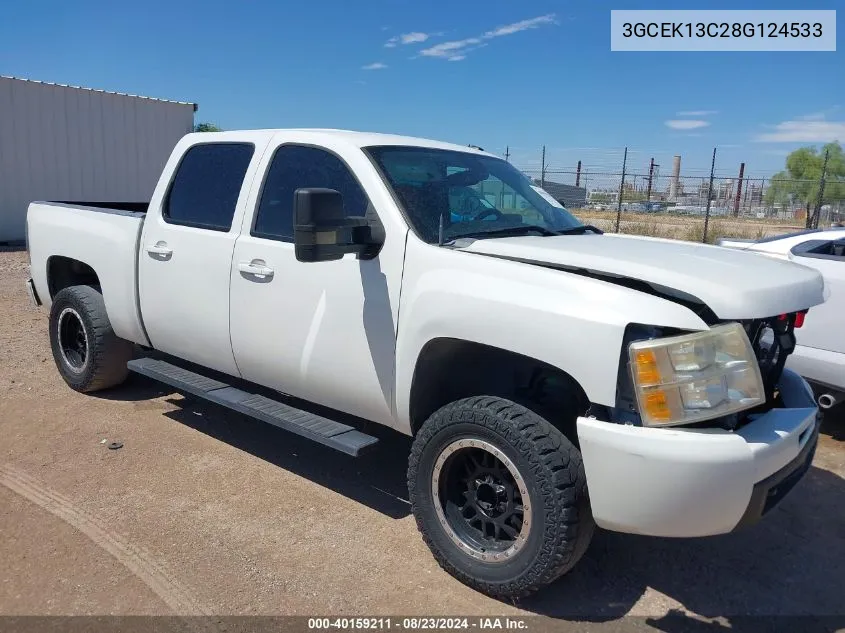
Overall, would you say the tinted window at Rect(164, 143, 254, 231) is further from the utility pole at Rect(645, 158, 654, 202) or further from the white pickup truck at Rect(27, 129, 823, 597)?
the utility pole at Rect(645, 158, 654, 202)

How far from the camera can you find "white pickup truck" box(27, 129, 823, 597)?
2.54 m

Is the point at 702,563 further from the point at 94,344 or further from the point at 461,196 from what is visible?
the point at 94,344

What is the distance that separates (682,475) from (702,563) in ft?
3.95

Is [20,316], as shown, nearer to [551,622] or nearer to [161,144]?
[551,622]

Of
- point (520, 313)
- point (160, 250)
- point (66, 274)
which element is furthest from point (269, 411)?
point (66, 274)

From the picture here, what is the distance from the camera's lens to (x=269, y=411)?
3.89 m

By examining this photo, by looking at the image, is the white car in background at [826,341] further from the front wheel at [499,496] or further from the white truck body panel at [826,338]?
the front wheel at [499,496]

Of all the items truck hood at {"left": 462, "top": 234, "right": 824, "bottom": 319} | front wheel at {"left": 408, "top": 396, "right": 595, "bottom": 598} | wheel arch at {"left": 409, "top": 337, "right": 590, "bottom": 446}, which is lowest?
front wheel at {"left": 408, "top": 396, "right": 595, "bottom": 598}

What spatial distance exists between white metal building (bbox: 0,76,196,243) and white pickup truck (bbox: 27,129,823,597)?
12.4 meters

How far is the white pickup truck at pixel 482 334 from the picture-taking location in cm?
254

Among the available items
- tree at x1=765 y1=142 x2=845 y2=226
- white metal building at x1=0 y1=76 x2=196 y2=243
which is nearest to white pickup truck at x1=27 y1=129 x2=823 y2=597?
white metal building at x1=0 y1=76 x2=196 y2=243

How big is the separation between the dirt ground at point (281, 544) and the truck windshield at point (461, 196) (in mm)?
1600

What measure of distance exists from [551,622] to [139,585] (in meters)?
1.77

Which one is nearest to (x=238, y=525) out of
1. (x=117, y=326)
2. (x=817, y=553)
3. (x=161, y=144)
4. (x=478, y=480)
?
(x=478, y=480)
